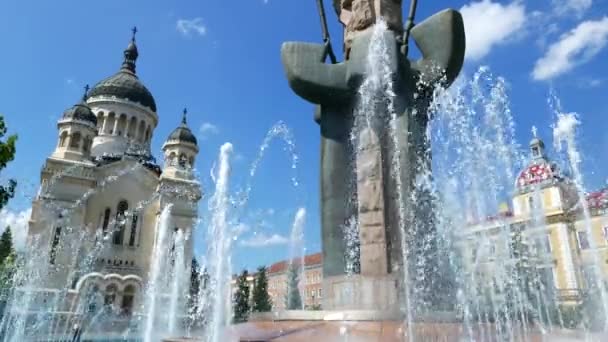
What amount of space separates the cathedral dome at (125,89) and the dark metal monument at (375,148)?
39689 millimetres

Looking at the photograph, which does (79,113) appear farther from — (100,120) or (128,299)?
(128,299)

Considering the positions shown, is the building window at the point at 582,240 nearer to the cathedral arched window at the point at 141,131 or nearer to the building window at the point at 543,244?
the building window at the point at 543,244

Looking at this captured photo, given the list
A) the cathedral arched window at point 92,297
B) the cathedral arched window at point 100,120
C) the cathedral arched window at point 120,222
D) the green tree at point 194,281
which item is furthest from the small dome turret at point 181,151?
the cathedral arched window at point 92,297

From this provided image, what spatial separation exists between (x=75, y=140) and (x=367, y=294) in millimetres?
34683

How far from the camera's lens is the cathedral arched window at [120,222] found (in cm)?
3462

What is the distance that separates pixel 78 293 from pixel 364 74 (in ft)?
94.1

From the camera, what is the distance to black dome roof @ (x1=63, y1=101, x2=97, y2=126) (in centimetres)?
3550

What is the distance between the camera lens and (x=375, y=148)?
291 inches

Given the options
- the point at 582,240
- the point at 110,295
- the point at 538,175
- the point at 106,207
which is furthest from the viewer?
the point at 106,207

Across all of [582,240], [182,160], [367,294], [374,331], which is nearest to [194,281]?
[182,160]

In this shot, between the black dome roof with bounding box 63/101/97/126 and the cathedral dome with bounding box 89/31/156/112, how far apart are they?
7599mm

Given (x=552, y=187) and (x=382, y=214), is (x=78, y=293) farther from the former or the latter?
(x=552, y=187)

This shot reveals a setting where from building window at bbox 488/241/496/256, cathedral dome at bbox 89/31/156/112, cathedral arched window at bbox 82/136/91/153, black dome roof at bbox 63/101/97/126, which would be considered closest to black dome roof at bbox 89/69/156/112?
cathedral dome at bbox 89/31/156/112

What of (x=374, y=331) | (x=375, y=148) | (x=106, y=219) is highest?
(x=106, y=219)
